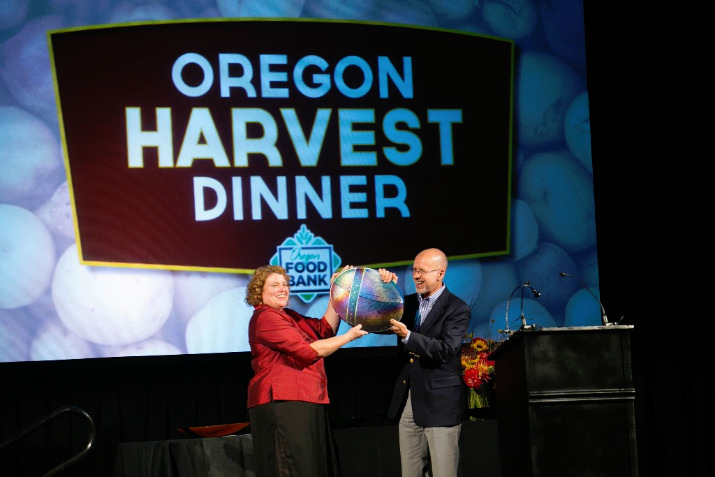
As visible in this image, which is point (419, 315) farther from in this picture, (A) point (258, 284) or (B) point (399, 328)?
(A) point (258, 284)

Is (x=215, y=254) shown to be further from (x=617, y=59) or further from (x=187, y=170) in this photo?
(x=617, y=59)

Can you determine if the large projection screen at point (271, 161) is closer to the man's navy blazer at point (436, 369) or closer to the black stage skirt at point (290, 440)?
the man's navy blazer at point (436, 369)

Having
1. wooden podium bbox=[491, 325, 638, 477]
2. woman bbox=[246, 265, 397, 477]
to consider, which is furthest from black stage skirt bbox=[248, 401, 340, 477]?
wooden podium bbox=[491, 325, 638, 477]

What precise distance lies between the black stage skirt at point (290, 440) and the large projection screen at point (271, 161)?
→ 1740 mm

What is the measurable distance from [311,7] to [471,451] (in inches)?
122

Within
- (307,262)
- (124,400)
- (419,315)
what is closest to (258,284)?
(419,315)

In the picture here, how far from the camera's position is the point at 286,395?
3939 millimetres

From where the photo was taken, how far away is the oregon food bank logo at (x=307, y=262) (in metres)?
5.75

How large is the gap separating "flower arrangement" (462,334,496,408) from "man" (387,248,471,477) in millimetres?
601

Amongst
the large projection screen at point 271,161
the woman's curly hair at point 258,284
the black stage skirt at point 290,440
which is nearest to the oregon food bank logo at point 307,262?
the large projection screen at point 271,161

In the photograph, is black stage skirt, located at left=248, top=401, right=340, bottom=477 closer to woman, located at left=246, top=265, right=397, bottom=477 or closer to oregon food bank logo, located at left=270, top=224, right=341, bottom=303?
woman, located at left=246, top=265, right=397, bottom=477

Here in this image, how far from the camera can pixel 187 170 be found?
228 inches

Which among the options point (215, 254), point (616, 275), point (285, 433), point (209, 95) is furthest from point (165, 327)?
point (616, 275)

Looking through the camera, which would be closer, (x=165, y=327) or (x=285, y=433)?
(x=285, y=433)
